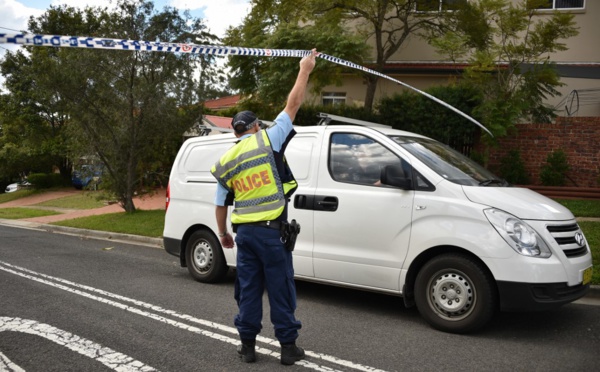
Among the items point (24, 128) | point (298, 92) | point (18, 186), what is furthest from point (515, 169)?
point (18, 186)

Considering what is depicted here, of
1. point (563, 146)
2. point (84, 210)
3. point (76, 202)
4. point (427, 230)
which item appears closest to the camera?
point (427, 230)

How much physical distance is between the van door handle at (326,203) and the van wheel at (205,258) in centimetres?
166

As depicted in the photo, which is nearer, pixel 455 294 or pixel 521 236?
pixel 521 236

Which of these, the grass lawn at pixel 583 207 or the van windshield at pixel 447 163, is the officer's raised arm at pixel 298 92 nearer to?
the van windshield at pixel 447 163

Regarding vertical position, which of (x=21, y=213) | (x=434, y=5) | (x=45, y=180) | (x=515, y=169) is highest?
(x=434, y=5)

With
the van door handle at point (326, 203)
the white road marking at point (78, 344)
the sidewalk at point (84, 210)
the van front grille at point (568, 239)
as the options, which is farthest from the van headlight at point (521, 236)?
the sidewalk at point (84, 210)

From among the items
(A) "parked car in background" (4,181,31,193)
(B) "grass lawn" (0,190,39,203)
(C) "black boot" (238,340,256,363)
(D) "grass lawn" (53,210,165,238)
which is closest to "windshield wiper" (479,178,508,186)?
(C) "black boot" (238,340,256,363)

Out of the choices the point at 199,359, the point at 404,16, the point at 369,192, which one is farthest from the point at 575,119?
the point at 199,359

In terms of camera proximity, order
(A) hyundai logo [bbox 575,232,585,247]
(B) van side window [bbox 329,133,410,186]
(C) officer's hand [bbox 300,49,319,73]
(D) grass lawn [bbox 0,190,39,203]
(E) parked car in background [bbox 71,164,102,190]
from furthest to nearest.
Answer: (D) grass lawn [bbox 0,190,39,203], (E) parked car in background [bbox 71,164,102,190], (B) van side window [bbox 329,133,410,186], (A) hyundai logo [bbox 575,232,585,247], (C) officer's hand [bbox 300,49,319,73]

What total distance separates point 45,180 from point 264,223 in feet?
100

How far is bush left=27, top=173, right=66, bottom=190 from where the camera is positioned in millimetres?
31031

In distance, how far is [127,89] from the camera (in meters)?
14.7

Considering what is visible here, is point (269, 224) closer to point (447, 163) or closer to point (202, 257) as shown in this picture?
point (447, 163)

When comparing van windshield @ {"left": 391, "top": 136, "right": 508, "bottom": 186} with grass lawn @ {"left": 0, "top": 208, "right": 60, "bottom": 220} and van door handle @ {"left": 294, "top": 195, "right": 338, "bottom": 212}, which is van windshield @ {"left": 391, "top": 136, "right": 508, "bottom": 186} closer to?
van door handle @ {"left": 294, "top": 195, "right": 338, "bottom": 212}
